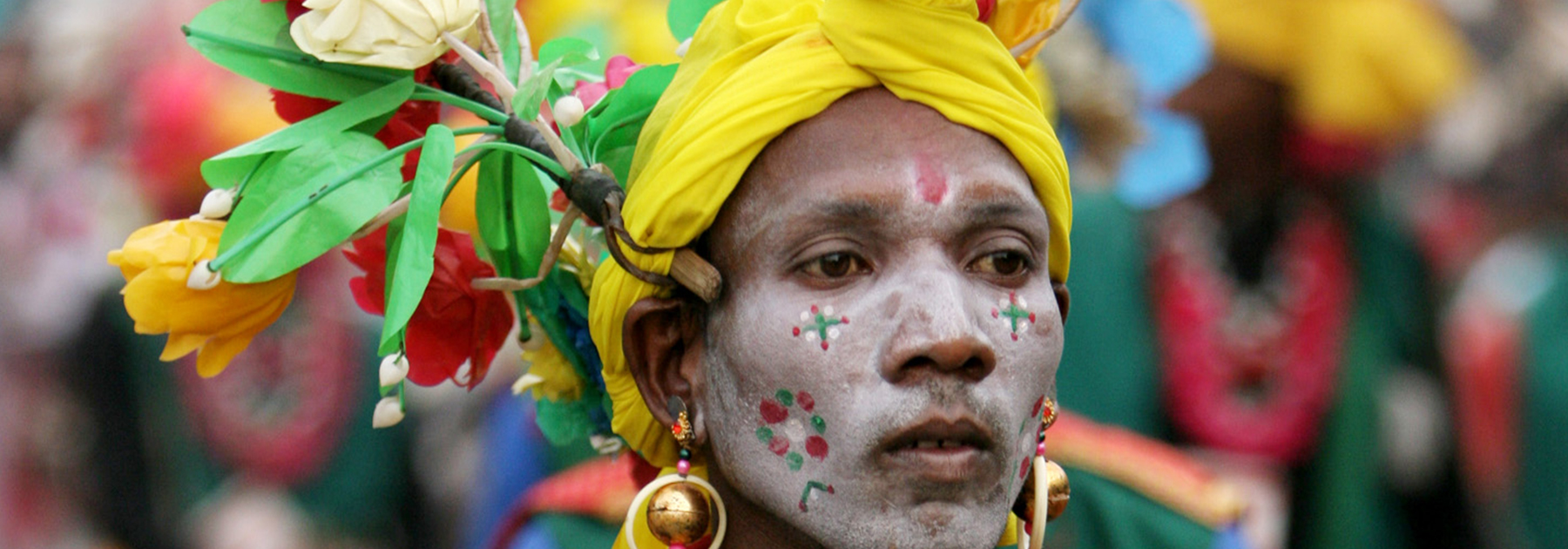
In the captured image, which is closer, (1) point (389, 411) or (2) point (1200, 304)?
(1) point (389, 411)

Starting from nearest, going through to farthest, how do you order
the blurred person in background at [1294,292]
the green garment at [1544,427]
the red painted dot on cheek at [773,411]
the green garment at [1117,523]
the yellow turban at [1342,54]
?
the red painted dot on cheek at [773,411], the green garment at [1117,523], the green garment at [1544,427], the blurred person in background at [1294,292], the yellow turban at [1342,54]

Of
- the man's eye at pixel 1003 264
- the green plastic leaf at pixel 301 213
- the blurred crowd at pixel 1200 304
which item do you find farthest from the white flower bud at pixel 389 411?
the blurred crowd at pixel 1200 304

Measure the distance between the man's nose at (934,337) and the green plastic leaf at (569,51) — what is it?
75 cm

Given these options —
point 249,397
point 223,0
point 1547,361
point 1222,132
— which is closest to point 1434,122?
point 1222,132

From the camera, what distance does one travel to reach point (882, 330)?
2.55 meters

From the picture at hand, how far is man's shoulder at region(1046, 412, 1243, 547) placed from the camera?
144 inches

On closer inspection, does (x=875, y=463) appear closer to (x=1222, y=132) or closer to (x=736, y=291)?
(x=736, y=291)

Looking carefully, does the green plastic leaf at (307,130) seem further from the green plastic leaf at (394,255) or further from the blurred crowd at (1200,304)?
the blurred crowd at (1200,304)

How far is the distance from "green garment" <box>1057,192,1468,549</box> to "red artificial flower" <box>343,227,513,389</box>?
261 centimetres

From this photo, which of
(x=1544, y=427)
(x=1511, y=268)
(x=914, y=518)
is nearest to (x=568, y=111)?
(x=914, y=518)

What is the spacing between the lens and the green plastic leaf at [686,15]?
10.3 feet

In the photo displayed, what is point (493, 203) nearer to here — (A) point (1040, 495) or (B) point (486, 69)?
(B) point (486, 69)

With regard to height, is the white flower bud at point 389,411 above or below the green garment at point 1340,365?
above

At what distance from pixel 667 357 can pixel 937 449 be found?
476 mm
